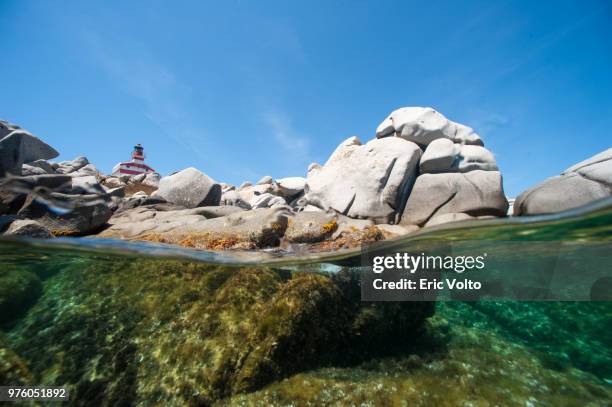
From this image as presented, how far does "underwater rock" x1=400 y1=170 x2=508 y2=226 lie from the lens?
920 cm

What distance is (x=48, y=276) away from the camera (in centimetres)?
710

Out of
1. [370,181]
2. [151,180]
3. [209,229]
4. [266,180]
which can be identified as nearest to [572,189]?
[370,181]

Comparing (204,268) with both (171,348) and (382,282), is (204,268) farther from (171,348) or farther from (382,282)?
(382,282)

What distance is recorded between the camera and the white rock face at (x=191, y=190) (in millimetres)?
12453

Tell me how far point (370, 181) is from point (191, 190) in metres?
8.80

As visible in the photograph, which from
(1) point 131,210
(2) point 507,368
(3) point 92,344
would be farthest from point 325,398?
(1) point 131,210

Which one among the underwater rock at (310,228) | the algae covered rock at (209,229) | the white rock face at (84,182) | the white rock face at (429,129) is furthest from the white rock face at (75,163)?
the white rock face at (429,129)

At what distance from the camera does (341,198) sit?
1121 centimetres

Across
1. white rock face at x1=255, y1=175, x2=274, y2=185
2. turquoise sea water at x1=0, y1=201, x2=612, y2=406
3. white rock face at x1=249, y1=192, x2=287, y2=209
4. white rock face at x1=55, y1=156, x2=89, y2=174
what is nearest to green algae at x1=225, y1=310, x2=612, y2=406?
turquoise sea water at x1=0, y1=201, x2=612, y2=406

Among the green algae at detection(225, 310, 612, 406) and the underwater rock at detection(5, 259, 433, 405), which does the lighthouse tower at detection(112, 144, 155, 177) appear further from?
the green algae at detection(225, 310, 612, 406)

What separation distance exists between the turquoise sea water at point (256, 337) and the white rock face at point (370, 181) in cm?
321

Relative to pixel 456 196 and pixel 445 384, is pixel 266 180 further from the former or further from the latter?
pixel 445 384

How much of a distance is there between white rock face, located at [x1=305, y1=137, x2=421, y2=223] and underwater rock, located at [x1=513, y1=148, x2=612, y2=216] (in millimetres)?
4108

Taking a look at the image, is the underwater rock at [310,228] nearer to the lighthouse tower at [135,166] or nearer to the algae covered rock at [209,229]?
the algae covered rock at [209,229]
